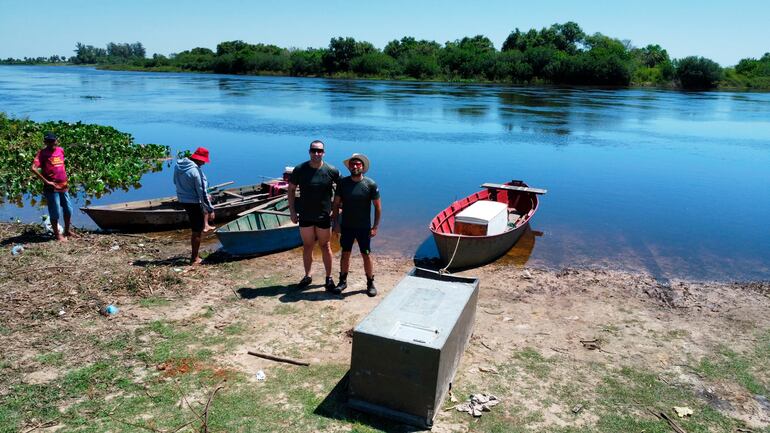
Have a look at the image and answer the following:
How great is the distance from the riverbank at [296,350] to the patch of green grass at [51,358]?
2 centimetres

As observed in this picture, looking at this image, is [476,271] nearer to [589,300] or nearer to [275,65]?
[589,300]

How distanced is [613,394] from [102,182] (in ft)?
53.3

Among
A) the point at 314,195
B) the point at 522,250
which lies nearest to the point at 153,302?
the point at 314,195

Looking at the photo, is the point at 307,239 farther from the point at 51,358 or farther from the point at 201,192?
the point at 51,358

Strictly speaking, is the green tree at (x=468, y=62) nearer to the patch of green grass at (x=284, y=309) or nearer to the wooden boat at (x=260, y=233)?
the wooden boat at (x=260, y=233)

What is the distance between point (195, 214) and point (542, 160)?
20465 millimetres

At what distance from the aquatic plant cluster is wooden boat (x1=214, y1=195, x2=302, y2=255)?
763cm

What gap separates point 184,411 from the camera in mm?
5266

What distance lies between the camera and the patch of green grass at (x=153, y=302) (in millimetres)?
7645

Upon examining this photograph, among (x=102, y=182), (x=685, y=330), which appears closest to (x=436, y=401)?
(x=685, y=330)

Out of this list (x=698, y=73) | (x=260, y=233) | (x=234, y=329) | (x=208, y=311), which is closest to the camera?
(x=234, y=329)

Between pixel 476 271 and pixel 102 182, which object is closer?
pixel 476 271

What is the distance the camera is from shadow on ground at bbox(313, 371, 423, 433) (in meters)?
5.22

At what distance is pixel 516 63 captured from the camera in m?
91.6
